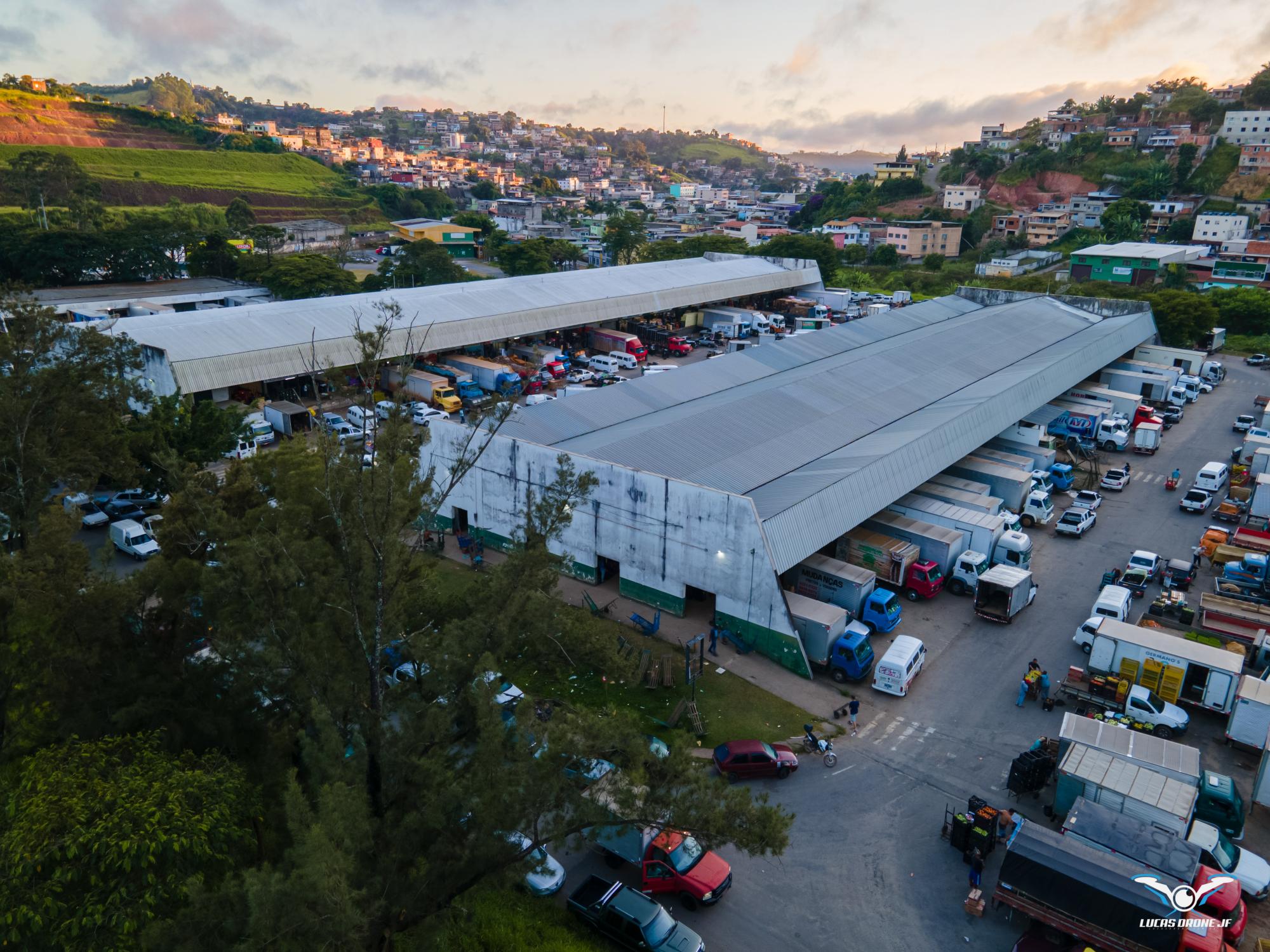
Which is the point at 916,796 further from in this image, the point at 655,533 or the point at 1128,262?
the point at 1128,262

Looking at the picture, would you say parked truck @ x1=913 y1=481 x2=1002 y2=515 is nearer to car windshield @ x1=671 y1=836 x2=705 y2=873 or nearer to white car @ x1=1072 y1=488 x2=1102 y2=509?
white car @ x1=1072 y1=488 x2=1102 y2=509

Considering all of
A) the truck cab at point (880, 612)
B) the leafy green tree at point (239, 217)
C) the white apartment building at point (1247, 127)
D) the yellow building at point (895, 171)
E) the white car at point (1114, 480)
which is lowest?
the truck cab at point (880, 612)

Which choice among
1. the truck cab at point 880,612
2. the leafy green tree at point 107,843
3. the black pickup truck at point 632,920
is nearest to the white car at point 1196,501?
the truck cab at point 880,612

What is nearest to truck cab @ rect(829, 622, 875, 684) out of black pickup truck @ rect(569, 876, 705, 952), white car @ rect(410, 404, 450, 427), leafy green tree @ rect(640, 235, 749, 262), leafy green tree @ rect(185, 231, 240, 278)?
black pickup truck @ rect(569, 876, 705, 952)

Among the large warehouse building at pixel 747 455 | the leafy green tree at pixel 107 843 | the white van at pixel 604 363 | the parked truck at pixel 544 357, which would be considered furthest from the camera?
the white van at pixel 604 363

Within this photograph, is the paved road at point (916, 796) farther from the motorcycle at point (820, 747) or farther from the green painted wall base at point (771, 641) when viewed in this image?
the green painted wall base at point (771, 641)

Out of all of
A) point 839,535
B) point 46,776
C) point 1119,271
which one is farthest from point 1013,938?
point 1119,271
